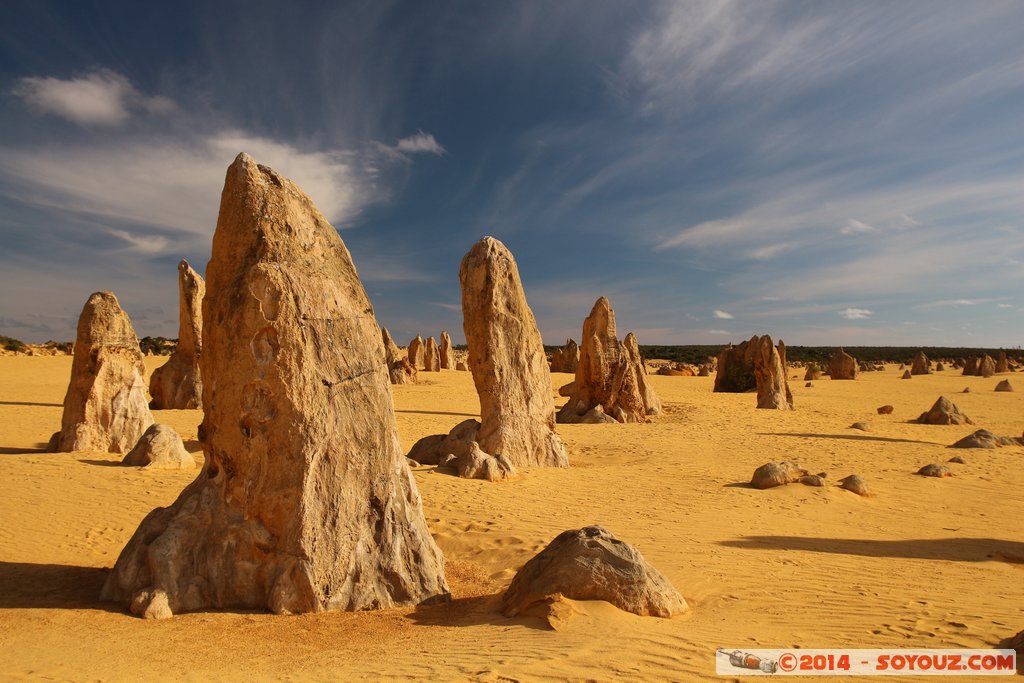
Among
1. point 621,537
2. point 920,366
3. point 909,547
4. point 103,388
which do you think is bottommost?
point 909,547

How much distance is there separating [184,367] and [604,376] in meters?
12.0

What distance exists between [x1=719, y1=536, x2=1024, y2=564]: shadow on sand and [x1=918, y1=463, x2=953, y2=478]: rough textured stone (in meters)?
4.02

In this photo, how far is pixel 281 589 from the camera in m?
5.29

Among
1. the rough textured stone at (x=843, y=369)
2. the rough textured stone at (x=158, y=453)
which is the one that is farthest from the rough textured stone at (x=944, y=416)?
the rough textured stone at (x=843, y=369)

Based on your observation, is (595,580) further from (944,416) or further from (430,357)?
(430,357)

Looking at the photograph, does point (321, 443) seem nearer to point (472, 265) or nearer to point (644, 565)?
point (644, 565)

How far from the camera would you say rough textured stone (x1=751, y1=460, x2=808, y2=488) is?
1068 cm

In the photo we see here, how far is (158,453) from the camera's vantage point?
10312 mm

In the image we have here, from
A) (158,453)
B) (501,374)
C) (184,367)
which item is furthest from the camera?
(184,367)

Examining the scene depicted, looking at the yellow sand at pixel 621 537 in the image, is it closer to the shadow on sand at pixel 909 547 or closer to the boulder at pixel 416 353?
the shadow on sand at pixel 909 547

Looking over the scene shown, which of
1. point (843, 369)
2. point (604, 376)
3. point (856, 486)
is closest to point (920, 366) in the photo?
point (843, 369)

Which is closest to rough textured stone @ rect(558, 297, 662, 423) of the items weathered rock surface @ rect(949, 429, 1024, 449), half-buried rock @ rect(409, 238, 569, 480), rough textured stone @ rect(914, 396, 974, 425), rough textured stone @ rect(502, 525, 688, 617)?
half-buried rock @ rect(409, 238, 569, 480)

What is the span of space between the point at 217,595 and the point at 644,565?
Result: 3429 millimetres

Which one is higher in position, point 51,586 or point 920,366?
point 920,366
